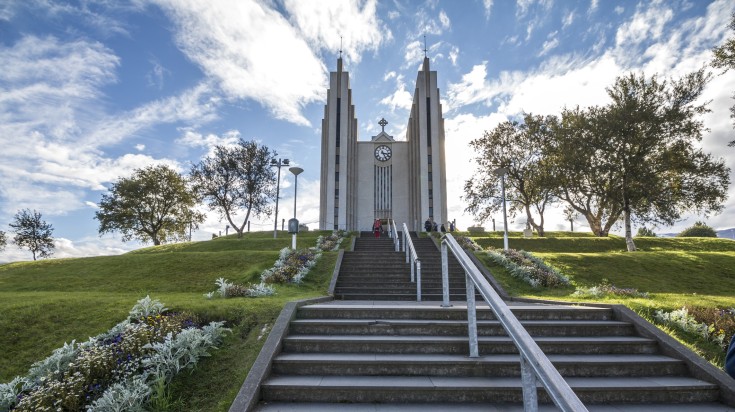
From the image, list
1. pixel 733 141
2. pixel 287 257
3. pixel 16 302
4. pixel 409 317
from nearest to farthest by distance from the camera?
pixel 409 317 < pixel 16 302 < pixel 287 257 < pixel 733 141

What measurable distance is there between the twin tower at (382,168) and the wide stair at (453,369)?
28700 millimetres

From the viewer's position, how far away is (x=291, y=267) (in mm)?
11031

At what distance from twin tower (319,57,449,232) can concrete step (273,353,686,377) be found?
29.3 meters

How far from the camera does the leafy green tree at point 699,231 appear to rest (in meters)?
34.4

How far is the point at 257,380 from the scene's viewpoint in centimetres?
372

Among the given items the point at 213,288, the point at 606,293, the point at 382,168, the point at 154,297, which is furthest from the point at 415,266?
the point at 382,168

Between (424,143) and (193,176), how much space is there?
21519mm

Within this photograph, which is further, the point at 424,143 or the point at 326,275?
the point at 424,143

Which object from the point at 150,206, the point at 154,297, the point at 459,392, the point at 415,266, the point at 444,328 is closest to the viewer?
the point at 459,392

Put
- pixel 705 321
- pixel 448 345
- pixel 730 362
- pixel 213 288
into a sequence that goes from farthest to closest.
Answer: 1. pixel 213 288
2. pixel 705 321
3. pixel 448 345
4. pixel 730 362

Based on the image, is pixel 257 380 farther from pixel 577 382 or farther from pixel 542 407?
pixel 577 382

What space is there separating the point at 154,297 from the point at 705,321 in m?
11.0

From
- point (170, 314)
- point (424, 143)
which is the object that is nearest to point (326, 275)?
point (170, 314)

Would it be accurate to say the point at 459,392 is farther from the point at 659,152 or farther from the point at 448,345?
the point at 659,152
